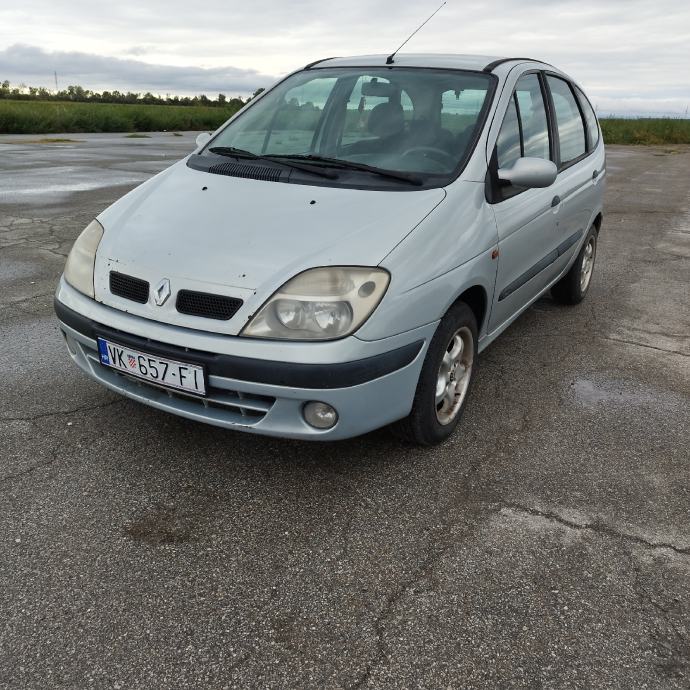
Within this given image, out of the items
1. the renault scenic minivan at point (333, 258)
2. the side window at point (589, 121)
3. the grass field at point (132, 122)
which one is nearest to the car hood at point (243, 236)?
the renault scenic minivan at point (333, 258)

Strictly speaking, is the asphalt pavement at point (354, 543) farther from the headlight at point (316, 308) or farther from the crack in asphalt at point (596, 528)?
the headlight at point (316, 308)

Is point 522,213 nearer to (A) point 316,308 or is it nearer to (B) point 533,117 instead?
(B) point 533,117

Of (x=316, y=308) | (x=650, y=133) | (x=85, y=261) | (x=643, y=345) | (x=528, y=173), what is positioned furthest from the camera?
(x=650, y=133)

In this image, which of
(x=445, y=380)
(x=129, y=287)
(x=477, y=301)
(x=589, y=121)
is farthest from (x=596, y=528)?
(x=589, y=121)

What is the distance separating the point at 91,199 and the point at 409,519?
26.4ft

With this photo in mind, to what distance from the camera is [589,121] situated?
4.88 metres

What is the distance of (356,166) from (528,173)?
30.4 inches

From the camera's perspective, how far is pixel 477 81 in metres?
3.35

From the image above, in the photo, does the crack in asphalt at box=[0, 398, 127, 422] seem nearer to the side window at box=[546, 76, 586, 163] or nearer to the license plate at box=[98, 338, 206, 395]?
the license plate at box=[98, 338, 206, 395]

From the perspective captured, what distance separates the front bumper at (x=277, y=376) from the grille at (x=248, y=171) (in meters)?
0.92

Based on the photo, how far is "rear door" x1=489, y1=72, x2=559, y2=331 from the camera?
3148 millimetres

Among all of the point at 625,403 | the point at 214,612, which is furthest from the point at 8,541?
the point at 625,403

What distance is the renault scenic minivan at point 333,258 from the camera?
2.34 meters

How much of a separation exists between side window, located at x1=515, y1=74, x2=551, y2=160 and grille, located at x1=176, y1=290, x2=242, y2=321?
1.97m
